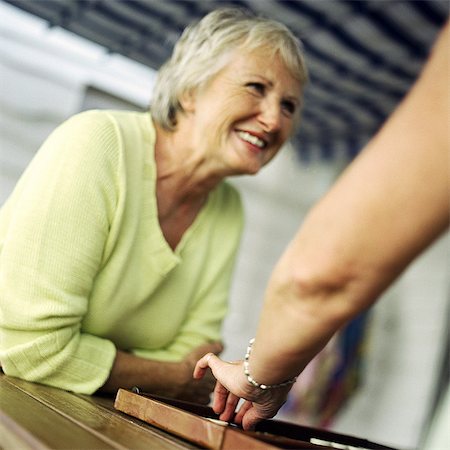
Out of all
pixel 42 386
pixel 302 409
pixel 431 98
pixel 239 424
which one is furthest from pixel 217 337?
pixel 302 409

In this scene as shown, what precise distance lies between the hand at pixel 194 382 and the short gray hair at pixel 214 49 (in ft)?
2.12

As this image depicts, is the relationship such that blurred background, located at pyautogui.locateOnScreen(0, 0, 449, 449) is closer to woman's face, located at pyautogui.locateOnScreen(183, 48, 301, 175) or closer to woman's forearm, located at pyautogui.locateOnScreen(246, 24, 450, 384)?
woman's face, located at pyautogui.locateOnScreen(183, 48, 301, 175)

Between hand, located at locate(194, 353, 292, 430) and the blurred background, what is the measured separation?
1.80 meters

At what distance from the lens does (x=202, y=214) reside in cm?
203

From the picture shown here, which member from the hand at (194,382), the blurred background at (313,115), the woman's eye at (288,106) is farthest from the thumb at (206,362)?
the blurred background at (313,115)

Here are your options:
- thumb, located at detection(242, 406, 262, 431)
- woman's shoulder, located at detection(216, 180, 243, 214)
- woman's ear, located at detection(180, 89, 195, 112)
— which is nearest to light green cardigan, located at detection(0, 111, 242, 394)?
woman's ear, located at detection(180, 89, 195, 112)

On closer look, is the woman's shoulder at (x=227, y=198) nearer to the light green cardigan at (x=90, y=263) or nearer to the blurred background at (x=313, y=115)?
the light green cardigan at (x=90, y=263)

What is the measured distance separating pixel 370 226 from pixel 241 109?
1172mm

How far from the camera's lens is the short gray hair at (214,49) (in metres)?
1.84

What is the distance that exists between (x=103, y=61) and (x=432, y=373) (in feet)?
9.17

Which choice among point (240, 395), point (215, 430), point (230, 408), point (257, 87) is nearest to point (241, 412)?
point (230, 408)

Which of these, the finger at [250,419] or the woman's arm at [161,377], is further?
the woman's arm at [161,377]

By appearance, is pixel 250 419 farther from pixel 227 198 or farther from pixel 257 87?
pixel 227 198

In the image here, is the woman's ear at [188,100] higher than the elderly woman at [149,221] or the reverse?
higher
